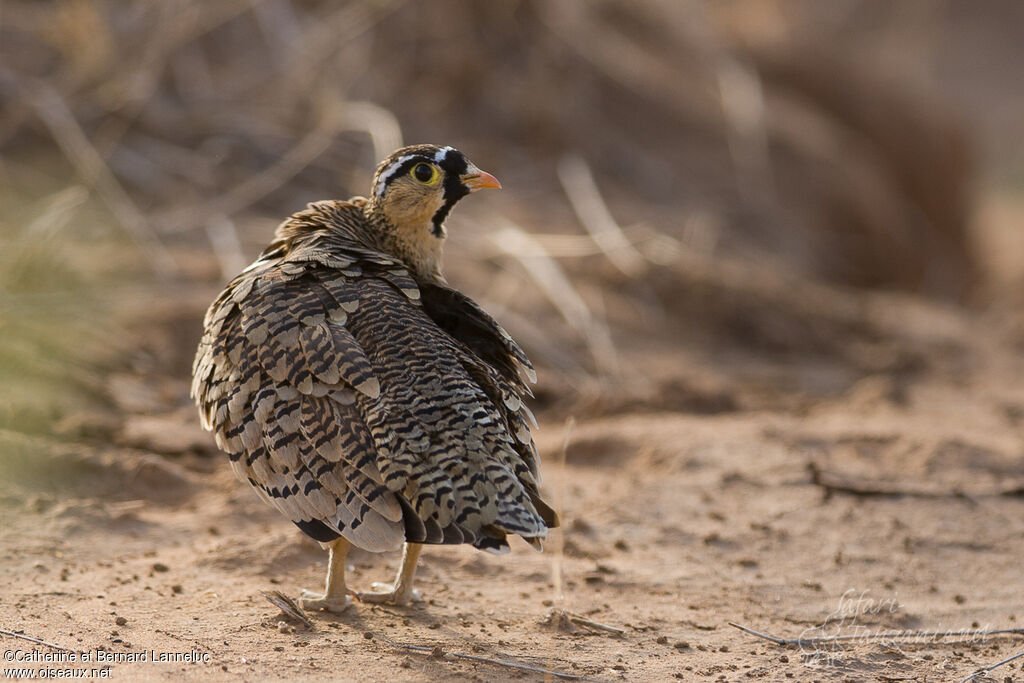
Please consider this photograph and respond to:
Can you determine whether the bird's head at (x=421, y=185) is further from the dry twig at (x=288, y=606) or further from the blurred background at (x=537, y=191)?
the blurred background at (x=537, y=191)

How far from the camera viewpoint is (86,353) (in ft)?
21.1

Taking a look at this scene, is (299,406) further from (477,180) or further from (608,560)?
(608,560)

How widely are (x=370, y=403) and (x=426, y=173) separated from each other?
3.79ft

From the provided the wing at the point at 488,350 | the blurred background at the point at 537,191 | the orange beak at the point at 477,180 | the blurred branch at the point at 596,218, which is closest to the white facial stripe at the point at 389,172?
the orange beak at the point at 477,180

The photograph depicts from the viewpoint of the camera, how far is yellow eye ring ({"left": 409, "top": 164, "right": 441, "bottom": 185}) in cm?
446

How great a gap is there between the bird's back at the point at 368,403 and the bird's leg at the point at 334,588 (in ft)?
1.19

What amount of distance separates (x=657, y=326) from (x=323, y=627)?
526cm

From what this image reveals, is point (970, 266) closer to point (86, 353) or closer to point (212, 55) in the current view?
point (212, 55)

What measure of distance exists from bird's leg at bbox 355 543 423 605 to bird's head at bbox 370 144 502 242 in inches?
51.8

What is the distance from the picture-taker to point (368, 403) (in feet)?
12.3

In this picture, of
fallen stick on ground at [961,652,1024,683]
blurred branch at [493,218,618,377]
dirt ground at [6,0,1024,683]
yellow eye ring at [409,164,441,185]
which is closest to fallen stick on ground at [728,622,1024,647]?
dirt ground at [6,0,1024,683]

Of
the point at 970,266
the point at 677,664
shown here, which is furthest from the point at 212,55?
the point at 970,266

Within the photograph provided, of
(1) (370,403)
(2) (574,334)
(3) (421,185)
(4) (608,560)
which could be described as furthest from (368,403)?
(2) (574,334)

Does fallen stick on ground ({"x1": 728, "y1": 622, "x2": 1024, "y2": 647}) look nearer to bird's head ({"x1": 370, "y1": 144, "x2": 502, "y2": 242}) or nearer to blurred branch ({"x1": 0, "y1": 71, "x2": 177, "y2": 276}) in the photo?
bird's head ({"x1": 370, "y1": 144, "x2": 502, "y2": 242})
